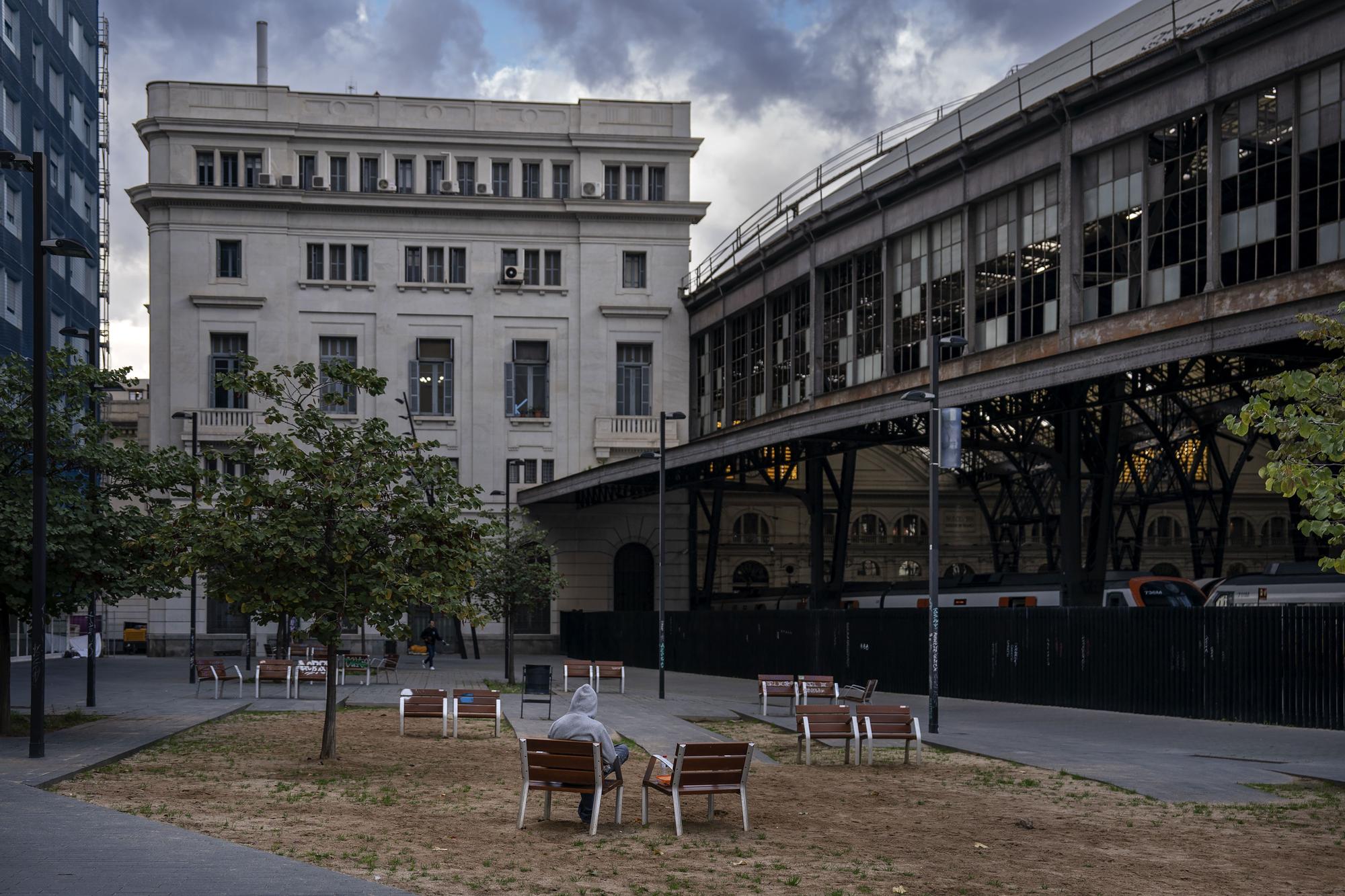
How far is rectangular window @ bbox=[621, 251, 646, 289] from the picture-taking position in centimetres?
6838

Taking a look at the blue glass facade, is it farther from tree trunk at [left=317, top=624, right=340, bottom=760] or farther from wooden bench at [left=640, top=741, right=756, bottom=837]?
wooden bench at [left=640, top=741, right=756, bottom=837]

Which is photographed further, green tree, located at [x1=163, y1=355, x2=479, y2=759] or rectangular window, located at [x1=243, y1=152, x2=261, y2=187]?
rectangular window, located at [x1=243, y1=152, x2=261, y2=187]

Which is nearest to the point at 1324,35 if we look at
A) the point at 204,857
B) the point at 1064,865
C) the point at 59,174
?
the point at 1064,865

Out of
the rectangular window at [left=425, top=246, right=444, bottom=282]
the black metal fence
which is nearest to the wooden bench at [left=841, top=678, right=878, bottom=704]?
the black metal fence

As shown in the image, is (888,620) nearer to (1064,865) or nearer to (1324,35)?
(1324,35)

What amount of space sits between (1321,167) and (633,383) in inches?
1628

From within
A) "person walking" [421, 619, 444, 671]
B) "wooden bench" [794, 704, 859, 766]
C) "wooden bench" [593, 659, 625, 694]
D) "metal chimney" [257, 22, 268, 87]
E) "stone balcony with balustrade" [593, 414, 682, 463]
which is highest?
"metal chimney" [257, 22, 268, 87]

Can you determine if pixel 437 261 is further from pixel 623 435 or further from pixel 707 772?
pixel 707 772

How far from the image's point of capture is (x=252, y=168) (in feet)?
216

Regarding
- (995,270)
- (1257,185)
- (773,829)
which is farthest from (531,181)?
(773,829)

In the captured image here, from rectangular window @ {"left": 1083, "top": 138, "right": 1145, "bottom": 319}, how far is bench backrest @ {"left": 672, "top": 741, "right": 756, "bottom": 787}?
78.8 feet

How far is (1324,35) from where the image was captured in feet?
96.6

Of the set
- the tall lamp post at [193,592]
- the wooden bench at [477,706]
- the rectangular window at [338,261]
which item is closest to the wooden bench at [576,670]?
the tall lamp post at [193,592]

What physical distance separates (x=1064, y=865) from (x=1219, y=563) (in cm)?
3911
